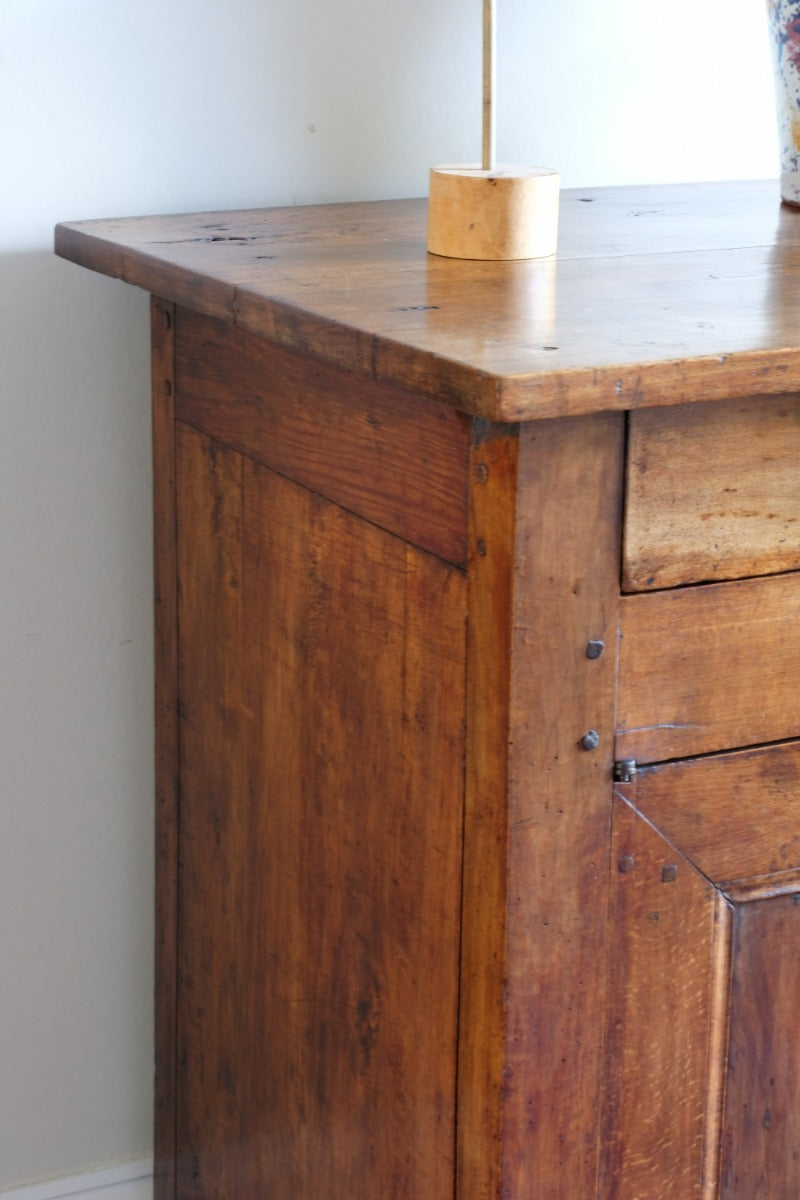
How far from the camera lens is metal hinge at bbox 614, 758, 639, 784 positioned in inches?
36.3

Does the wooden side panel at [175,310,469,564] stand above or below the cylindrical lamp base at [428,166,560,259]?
below

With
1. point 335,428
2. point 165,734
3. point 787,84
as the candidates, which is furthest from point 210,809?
point 787,84

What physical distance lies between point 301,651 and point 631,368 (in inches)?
15.6

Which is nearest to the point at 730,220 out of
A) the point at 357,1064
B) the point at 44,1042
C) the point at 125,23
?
the point at 125,23

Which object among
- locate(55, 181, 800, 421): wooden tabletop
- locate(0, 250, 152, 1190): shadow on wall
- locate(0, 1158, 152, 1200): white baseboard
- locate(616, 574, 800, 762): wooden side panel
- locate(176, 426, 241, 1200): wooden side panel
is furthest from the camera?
locate(0, 1158, 152, 1200): white baseboard

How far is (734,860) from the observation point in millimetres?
986

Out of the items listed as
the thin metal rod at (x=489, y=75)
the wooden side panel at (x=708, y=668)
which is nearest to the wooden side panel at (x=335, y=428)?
the wooden side panel at (x=708, y=668)

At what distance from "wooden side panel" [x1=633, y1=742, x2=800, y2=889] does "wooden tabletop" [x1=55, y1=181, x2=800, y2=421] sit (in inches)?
9.5

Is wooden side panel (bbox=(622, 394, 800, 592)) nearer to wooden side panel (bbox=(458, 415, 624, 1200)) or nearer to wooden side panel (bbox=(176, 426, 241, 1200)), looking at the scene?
wooden side panel (bbox=(458, 415, 624, 1200))

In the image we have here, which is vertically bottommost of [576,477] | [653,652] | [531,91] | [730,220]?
[653,652]

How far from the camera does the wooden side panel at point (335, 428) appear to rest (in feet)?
2.99

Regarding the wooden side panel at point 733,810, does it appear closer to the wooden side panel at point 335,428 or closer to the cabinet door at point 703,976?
the cabinet door at point 703,976

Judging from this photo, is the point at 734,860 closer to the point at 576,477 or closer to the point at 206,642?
the point at 576,477

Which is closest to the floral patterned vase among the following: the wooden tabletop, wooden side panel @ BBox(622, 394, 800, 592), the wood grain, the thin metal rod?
the wooden tabletop
